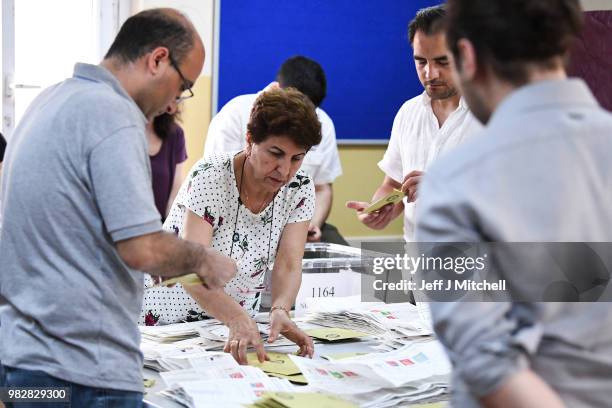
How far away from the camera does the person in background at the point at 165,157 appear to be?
12.7 ft

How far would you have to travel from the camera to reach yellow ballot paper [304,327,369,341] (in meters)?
2.43

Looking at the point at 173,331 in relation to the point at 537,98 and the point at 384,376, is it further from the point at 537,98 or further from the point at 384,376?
the point at 537,98

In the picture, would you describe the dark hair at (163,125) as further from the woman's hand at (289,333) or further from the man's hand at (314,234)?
the woman's hand at (289,333)

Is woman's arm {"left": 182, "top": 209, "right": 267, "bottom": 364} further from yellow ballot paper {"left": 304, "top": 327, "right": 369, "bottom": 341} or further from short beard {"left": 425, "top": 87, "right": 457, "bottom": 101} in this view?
short beard {"left": 425, "top": 87, "right": 457, "bottom": 101}

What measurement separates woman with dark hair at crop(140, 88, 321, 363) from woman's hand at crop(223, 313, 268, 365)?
0.10ft

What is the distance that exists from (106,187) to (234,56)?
4.39 metres

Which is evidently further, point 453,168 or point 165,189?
point 165,189

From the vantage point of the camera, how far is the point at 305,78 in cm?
405

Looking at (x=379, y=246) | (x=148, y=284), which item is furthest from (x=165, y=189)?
(x=148, y=284)

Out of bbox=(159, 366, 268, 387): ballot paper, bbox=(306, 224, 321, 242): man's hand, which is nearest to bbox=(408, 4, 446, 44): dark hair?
bbox=(159, 366, 268, 387): ballot paper

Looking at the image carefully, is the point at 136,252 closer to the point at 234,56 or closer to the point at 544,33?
the point at 544,33

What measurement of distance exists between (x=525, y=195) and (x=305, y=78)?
3.10 metres

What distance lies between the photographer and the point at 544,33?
102 cm

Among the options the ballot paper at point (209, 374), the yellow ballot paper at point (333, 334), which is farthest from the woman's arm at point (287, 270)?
the ballot paper at point (209, 374)
